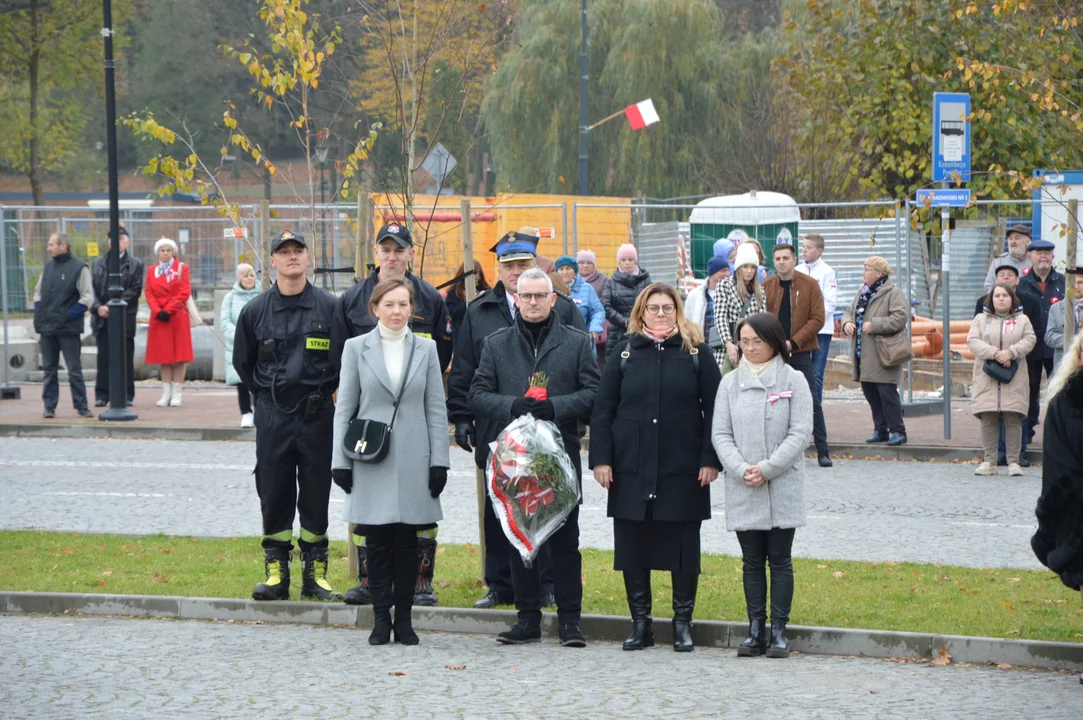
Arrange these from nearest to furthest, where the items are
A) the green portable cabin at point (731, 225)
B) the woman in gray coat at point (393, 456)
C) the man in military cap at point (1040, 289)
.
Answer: the woman in gray coat at point (393, 456) → the man in military cap at point (1040, 289) → the green portable cabin at point (731, 225)

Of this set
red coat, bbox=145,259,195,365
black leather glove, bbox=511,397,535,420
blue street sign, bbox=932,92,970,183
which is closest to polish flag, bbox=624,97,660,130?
red coat, bbox=145,259,195,365

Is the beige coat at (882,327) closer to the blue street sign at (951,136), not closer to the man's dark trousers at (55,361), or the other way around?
the blue street sign at (951,136)

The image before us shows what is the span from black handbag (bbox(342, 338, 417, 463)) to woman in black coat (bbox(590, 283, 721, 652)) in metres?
1.10

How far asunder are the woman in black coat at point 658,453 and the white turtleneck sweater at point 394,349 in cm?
109

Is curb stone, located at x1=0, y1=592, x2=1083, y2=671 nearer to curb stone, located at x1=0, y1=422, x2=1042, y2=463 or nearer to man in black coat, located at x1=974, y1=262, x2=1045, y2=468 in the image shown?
man in black coat, located at x1=974, y1=262, x2=1045, y2=468

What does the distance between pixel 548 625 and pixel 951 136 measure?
Answer: 914 centimetres

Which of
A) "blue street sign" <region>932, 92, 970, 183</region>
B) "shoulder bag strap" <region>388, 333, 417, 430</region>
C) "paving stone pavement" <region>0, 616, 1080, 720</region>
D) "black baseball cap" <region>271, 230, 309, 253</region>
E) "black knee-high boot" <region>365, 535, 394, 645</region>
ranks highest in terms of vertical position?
"blue street sign" <region>932, 92, 970, 183</region>

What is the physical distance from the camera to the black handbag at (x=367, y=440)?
791 centimetres

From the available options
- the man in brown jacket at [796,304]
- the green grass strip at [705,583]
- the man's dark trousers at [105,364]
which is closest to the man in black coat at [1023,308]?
the man in brown jacket at [796,304]

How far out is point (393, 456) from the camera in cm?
799

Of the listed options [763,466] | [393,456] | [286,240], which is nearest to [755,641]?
[763,466]

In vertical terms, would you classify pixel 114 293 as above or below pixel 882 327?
above

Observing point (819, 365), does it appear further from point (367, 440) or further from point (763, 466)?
point (367, 440)

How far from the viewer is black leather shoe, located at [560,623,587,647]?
25.9 ft
